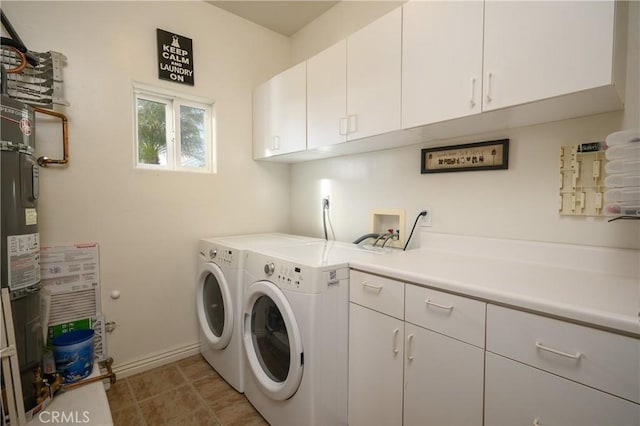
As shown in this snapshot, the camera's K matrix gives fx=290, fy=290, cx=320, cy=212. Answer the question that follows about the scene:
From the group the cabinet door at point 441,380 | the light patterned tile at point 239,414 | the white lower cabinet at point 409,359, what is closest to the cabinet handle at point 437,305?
the white lower cabinet at point 409,359

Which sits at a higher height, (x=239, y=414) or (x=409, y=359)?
(x=409, y=359)

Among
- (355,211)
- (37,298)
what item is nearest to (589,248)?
(355,211)

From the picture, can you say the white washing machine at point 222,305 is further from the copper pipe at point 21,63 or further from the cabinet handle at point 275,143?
the copper pipe at point 21,63

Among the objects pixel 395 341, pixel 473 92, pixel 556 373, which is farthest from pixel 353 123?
pixel 556 373

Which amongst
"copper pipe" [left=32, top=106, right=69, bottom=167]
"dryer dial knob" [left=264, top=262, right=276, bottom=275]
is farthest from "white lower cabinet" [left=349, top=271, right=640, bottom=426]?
"copper pipe" [left=32, top=106, right=69, bottom=167]

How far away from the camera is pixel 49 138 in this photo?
1756 millimetres

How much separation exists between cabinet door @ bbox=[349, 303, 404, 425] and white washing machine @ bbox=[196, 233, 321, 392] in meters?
0.74

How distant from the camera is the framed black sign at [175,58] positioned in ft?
6.98

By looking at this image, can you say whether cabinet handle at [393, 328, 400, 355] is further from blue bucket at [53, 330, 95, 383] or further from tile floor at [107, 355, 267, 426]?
blue bucket at [53, 330, 95, 383]

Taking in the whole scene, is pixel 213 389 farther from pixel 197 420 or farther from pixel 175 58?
pixel 175 58

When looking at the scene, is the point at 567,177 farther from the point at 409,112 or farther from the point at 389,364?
the point at 389,364

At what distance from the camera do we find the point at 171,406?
1750mm

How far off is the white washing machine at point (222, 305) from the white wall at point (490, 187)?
2.11 feet

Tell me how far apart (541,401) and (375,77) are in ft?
5.07
